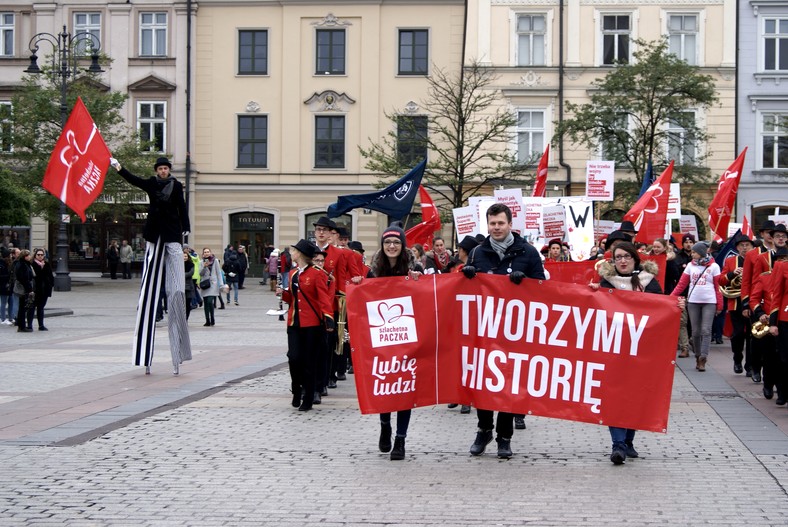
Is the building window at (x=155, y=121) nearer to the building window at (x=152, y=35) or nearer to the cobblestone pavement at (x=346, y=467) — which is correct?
the building window at (x=152, y=35)

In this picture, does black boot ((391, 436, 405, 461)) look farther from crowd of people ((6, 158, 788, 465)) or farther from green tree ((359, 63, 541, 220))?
green tree ((359, 63, 541, 220))

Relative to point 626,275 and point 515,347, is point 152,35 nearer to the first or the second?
point 626,275

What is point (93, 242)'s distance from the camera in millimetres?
48656

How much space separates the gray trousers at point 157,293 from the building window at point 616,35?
32.9 m

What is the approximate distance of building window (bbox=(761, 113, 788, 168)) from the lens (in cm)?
4322

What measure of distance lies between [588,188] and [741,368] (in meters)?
8.94

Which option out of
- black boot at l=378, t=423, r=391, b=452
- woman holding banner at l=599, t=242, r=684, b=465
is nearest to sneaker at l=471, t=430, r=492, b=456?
black boot at l=378, t=423, r=391, b=452

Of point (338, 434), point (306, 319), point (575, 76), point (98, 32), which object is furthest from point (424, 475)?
point (98, 32)

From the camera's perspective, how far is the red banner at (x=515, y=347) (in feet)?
27.1

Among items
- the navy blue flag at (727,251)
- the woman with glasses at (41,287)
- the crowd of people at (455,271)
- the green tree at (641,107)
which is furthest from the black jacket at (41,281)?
the green tree at (641,107)

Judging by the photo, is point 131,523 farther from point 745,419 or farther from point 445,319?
point 745,419

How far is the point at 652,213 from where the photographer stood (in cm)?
1873

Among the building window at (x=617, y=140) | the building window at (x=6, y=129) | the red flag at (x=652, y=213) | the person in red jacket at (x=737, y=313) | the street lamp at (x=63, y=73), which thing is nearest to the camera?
the person in red jacket at (x=737, y=313)

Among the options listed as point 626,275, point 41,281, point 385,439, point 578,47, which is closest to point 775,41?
point 578,47
